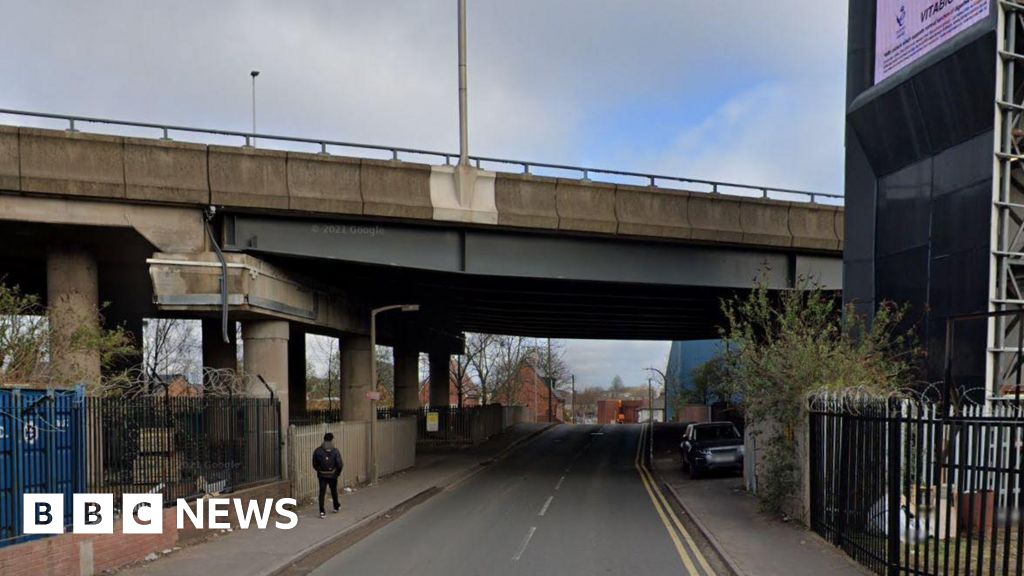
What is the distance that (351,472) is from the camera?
962 inches

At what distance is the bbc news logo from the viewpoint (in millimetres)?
10688

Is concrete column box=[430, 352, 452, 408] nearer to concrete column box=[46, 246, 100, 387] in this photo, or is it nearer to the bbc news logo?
concrete column box=[46, 246, 100, 387]

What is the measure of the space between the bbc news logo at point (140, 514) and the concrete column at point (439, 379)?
128ft

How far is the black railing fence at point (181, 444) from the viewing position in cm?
1265

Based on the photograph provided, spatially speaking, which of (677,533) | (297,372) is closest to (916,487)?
(677,533)

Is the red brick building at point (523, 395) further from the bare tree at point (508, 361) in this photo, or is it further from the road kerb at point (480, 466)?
the road kerb at point (480, 466)

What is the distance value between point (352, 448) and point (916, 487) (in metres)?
17.2

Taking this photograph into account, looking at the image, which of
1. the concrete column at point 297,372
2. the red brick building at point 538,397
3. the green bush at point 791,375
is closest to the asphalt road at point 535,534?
the green bush at point 791,375

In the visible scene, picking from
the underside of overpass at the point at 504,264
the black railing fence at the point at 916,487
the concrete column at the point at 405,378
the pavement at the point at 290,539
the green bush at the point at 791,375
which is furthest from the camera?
the concrete column at the point at 405,378

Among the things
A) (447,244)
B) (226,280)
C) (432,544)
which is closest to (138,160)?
(226,280)

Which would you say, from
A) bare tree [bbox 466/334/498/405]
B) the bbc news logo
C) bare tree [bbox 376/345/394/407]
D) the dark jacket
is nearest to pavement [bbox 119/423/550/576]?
the bbc news logo

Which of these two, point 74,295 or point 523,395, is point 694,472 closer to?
point 74,295

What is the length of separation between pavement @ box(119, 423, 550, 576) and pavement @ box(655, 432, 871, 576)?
5624mm

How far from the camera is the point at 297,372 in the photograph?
48.9 m
